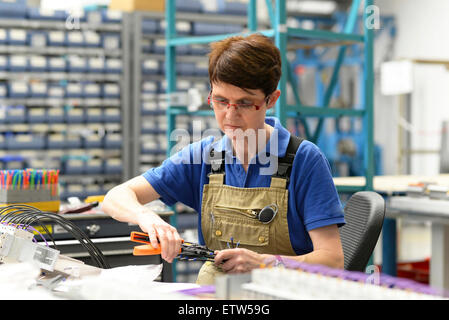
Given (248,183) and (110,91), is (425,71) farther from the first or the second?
(248,183)

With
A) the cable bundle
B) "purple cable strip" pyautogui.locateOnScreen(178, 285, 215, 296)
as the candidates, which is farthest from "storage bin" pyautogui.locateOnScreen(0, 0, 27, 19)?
"purple cable strip" pyautogui.locateOnScreen(178, 285, 215, 296)

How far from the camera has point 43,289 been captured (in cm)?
141

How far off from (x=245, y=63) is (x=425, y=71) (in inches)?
354

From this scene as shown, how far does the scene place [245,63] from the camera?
1.83 meters

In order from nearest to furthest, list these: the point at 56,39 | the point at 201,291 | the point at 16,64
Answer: the point at 201,291
the point at 16,64
the point at 56,39

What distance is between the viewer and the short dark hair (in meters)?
1.83

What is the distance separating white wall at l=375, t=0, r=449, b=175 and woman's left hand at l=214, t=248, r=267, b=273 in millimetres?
8653

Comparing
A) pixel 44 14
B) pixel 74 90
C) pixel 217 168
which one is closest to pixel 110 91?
pixel 74 90

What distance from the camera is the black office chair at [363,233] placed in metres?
2.06

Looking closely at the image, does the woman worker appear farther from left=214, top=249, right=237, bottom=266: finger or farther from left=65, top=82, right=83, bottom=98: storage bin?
left=65, top=82, right=83, bottom=98: storage bin

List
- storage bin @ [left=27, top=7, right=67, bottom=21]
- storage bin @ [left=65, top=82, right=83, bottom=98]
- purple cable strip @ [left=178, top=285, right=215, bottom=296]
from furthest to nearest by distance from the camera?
1. storage bin @ [left=65, top=82, right=83, bottom=98]
2. storage bin @ [left=27, top=7, right=67, bottom=21]
3. purple cable strip @ [left=178, top=285, right=215, bottom=296]

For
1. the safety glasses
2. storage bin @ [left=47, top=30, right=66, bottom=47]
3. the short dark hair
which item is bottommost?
the safety glasses

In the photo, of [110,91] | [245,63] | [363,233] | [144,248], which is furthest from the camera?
[110,91]
